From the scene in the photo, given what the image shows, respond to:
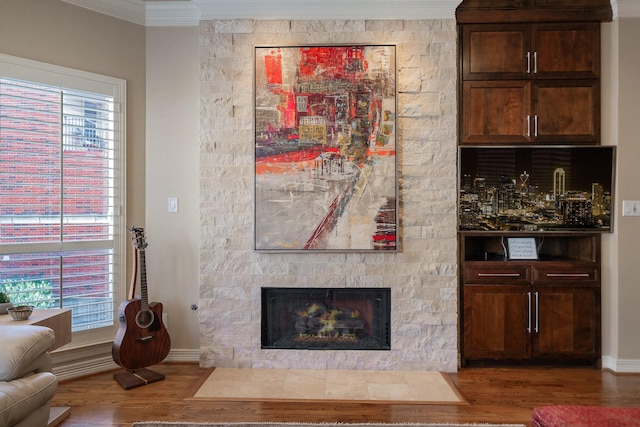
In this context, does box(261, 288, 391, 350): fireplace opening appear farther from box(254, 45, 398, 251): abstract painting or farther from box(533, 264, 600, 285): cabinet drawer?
box(533, 264, 600, 285): cabinet drawer

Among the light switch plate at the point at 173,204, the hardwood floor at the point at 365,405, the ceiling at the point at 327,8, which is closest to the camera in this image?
the hardwood floor at the point at 365,405

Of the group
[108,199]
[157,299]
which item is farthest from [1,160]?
[157,299]

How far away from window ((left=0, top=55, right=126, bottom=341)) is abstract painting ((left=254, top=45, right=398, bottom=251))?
1.22 metres

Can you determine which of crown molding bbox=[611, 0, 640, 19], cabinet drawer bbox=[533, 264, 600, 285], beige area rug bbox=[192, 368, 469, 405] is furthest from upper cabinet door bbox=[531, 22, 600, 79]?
beige area rug bbox=[192, 368, 469, 405]

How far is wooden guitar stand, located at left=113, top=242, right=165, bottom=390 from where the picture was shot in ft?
10.2

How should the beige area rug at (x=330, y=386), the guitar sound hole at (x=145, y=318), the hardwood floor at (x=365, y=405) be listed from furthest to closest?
the guitar sound hole at (x=145, y=318)
the beige area rug at (x=330, y=386)
the hardwood floor at (x=365, y=405)

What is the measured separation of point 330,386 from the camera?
10.2 feet

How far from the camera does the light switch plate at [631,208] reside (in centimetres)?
344

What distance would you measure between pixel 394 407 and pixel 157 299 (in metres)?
2.11

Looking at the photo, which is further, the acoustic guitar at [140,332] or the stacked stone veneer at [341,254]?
the stacked stone veneer at [341,254]

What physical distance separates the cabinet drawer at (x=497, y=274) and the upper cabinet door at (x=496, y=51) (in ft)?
4.99

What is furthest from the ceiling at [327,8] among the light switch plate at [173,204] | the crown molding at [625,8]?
the light switch plate at [173,204]

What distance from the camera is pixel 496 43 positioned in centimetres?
348

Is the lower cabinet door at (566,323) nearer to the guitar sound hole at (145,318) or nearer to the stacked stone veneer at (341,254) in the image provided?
the stacked stone veneer at (341,254)
